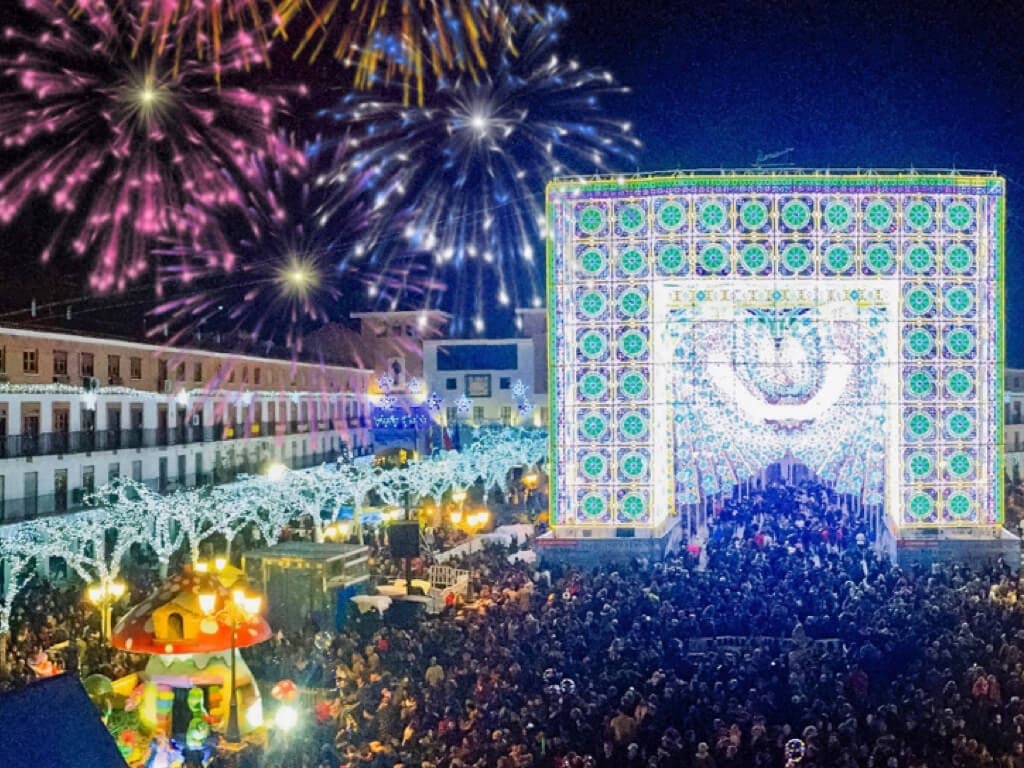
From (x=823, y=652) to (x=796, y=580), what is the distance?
12.4 feet

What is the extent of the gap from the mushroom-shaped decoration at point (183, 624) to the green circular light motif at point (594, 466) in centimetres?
1064

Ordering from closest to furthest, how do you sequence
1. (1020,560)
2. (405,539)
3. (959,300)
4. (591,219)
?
(405,539) < (1020,560) < (959,300) < (591,219)

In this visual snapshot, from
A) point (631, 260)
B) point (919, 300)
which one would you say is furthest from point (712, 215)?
point (919, 300)

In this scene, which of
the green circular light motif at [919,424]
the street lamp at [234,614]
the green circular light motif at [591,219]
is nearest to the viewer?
the street lamp at [234,614]

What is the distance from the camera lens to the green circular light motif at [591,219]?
23.0 meters

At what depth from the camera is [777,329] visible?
23.6m

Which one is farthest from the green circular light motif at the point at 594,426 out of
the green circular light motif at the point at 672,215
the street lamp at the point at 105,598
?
the street lamp at the point at 105,598

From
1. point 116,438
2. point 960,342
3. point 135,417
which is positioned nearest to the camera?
point 960,342

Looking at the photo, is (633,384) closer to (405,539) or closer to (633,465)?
(633,465)

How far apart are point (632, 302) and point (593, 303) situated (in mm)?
842

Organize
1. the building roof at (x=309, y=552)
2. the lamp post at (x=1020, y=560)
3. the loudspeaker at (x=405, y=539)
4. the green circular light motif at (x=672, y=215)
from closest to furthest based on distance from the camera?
the building roof at (x=309, y=552) → the lamp post at (x=1020, y=560) → the loudspeaker at (x=405, y=539) → the green circular light motif at (x=672, y=215)

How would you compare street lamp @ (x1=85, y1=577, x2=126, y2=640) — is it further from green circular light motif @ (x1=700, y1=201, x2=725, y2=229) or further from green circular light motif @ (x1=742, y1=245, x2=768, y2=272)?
green circular light motif @ (x1=742, y1=245, x2=768, y2=272)

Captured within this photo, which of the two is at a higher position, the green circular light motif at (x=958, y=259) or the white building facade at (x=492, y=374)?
the green circular light motif at (x=958, y=259)

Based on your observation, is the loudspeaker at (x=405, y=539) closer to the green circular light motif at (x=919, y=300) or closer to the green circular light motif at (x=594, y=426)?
the green circular light motif at (x=594, y=426)
